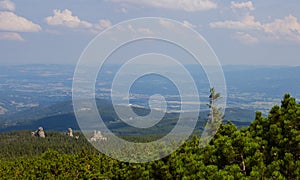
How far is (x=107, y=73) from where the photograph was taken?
1380 cm

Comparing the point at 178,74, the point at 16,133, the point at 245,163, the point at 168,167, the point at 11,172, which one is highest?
the point at 178,74

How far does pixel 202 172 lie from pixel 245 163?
3.76ft

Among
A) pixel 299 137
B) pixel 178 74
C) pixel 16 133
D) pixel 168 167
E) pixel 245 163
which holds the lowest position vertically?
pixel 16 133

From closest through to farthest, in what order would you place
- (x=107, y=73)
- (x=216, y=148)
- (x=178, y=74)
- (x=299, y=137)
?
(x=299, y=137), (x=216, y=148), (x=178, y=74), (x=107, y=73)

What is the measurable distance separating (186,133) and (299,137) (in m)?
4.53

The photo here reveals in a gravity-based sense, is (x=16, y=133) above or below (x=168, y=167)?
below

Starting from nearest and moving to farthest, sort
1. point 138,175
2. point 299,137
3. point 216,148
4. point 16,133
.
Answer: point 299,137, point 216,148, point 138,175, point 16,133

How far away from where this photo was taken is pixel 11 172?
3519 centimetres

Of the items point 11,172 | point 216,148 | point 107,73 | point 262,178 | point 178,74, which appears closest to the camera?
point 262,178

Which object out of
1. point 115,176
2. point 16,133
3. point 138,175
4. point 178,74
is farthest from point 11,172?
point 16,133

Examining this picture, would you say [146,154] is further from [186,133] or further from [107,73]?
[107,73]

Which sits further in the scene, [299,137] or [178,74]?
[178,74]

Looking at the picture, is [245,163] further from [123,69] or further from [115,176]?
[115,176]

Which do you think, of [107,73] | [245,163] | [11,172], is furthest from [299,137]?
[11,172]
